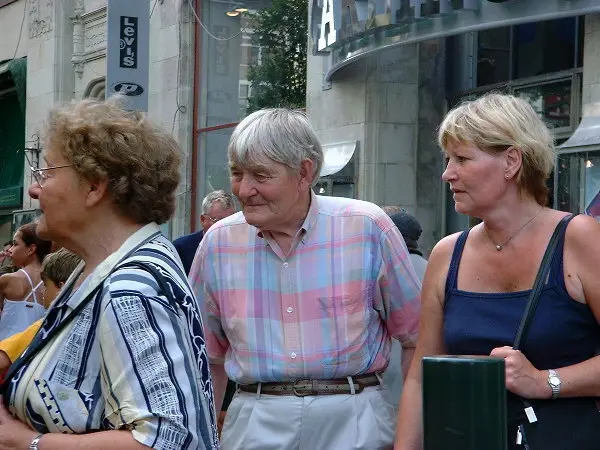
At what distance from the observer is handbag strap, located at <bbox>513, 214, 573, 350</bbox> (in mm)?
3127

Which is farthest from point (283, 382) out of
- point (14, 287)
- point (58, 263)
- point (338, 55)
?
point (338, 55)

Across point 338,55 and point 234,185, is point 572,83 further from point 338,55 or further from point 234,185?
point 234,185

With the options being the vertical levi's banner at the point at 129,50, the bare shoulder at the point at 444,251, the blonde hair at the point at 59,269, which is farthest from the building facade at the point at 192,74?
the bare shoulder at the point at 444,251

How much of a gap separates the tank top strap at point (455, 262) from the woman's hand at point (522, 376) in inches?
15.2

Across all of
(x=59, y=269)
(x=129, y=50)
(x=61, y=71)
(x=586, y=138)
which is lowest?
(x=59, y=269)

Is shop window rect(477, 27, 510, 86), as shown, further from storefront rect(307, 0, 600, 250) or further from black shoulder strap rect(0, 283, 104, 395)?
black shoulder strap rect(0, 283, 104, 395)

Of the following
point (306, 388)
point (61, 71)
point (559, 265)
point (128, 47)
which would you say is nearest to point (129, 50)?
point (128, 47)

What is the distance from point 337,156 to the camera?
1281 cm

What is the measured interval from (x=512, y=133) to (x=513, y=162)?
0.28 ft

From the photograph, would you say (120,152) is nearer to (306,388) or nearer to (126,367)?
(126,367)

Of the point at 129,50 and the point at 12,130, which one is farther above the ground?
the point at 12,130

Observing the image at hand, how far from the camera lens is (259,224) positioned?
3834 mm

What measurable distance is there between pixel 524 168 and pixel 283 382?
1.13 meters

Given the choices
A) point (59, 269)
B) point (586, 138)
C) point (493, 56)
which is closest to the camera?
point (59, 269)
